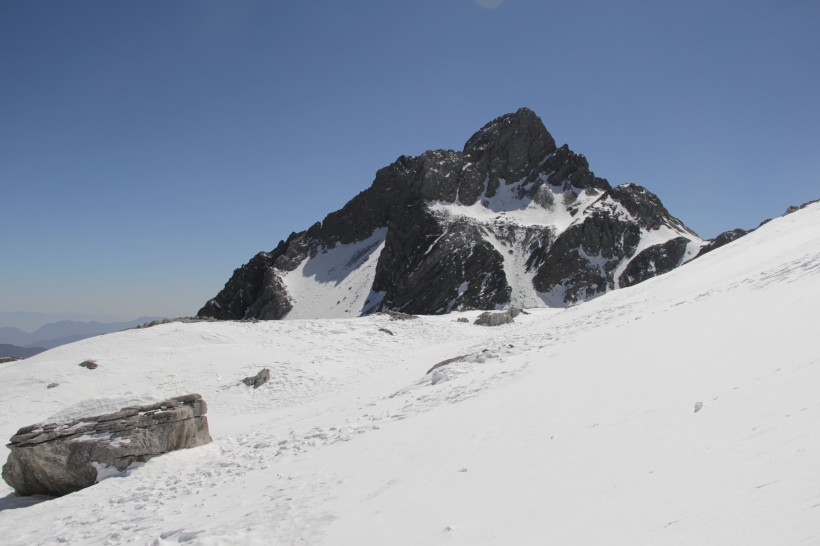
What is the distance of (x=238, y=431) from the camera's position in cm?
1574

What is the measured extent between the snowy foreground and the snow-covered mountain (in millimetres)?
59441

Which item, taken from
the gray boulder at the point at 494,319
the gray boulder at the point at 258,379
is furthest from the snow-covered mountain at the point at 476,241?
the gray boulder at the point at 258,379

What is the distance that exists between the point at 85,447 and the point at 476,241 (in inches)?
2983

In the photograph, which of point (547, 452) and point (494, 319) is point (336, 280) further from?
point (547, 452)

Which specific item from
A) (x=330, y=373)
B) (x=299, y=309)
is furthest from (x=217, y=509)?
(x=299, y=309)

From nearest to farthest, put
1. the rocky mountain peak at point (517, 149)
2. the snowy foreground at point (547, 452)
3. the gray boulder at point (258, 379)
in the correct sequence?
the snowy foreground at point (547, 452) < the gray boulder at point (258, 379) < the rocky mountain peak at point (517, 149)

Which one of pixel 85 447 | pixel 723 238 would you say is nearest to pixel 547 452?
pixel 85 447

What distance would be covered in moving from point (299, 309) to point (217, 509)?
92.4 meters

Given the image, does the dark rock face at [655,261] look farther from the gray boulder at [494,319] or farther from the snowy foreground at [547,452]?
the snowy foreground at [547,452]

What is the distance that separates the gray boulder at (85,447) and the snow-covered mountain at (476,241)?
202 feet

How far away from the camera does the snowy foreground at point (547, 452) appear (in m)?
4.36

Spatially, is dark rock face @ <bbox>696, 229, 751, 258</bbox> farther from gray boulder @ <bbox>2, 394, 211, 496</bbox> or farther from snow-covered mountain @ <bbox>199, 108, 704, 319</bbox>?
gray boulder @ <bbox>2, 394, 211, 496</bbox>

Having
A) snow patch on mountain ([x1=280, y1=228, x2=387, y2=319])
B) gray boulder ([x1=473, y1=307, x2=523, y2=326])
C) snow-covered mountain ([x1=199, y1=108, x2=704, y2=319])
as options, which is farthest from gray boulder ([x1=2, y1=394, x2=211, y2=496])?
snow patch on mountain ([x1=280, y1=228, x2=387, y2=319])

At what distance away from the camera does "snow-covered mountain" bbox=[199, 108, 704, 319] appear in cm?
7862
